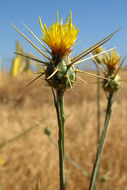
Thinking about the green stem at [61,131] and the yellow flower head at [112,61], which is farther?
the yellow flower head at [112,61]

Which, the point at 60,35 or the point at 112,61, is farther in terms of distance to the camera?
the point at 112,61

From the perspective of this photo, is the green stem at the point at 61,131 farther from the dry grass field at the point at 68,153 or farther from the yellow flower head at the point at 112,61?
the dry grass field at the point at 68,153

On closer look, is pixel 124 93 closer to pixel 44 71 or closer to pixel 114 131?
pixel 114 131

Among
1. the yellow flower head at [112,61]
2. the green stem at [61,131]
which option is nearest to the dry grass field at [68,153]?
the yellow flower head at [112,61]

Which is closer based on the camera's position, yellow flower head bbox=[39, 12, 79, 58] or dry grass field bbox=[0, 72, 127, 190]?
yellow flower head bbox=[39, 12, 79, 58]

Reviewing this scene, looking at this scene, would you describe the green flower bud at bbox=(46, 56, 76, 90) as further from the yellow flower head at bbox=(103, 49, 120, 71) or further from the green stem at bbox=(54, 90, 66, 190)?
the yellow flower head at bbox=(103, 49, 120, 71)

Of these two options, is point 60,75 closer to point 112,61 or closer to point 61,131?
point 61,131

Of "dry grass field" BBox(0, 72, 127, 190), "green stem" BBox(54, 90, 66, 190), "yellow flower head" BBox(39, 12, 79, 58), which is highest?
"yellow flower head" BBox(39, 12, 79, 58)

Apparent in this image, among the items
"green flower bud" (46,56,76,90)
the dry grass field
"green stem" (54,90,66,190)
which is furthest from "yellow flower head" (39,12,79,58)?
the dry grass field

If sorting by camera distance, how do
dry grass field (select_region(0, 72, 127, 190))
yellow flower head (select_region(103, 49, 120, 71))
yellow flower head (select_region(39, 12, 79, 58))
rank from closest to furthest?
1. yellow flower head (select_region(39, 12, 79, 58))
2. yellow flower head (select_region(103, 49, 120, 71))
3. dry grass field (select_region(0, 72, 127, 190))

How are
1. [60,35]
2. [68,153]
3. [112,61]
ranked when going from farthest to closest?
[68,153] → [112,61] → [60,35]

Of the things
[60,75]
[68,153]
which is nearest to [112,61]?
[60,75]

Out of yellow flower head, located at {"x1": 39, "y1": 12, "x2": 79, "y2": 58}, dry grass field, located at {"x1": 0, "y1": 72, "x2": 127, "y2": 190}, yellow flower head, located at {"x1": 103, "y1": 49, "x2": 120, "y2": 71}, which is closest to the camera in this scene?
yellow flower head, located at {"x1": 39, "y1": 12, "x2": 79, "y2": 58}
